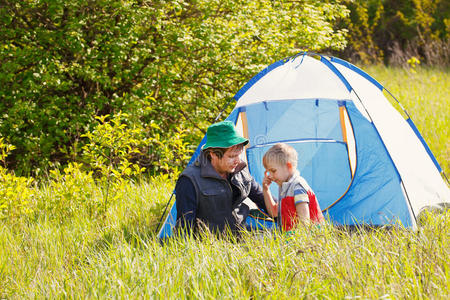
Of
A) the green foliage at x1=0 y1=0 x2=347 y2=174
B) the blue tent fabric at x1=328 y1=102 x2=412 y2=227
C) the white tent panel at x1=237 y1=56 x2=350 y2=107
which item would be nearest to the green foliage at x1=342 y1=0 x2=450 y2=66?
the green foliage at x1=0 y1=0 x2=347 y2=174

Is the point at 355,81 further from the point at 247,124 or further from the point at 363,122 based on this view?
the point at 247,124

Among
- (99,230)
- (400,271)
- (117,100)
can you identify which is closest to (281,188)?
(400,271)

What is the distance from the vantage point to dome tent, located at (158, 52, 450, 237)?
371 centimetres

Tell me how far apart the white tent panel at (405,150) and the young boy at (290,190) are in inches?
32.5

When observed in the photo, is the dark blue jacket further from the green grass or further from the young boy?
the green grass

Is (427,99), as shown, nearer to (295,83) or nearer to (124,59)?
(295,83)

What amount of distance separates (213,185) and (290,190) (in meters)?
0.52

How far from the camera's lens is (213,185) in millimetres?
3201

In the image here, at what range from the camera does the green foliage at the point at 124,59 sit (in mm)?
4930

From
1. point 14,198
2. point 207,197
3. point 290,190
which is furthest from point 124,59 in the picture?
point 290,190

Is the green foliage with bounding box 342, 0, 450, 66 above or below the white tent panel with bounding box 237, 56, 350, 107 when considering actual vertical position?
above

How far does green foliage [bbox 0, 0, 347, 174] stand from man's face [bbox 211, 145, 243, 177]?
5.94 ft

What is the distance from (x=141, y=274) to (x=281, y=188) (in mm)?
1211

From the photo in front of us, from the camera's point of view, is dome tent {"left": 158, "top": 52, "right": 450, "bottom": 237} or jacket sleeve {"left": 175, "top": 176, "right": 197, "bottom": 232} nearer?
jacket sleeve {"left": 175, "top": 176, "right": 197, "bottom": 232}
